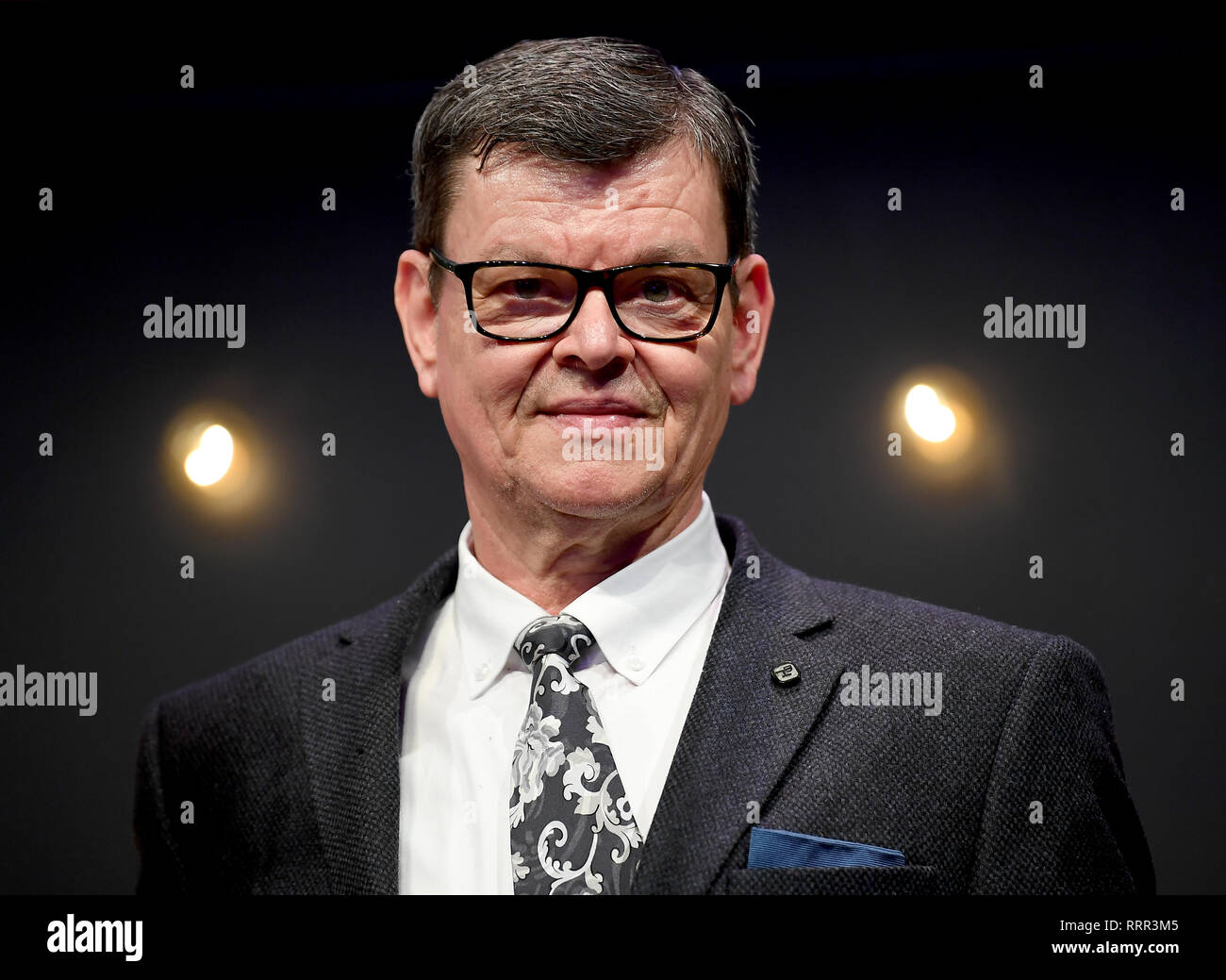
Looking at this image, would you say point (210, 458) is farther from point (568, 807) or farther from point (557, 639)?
point (568, 807)

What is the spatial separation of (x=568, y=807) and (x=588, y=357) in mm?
625

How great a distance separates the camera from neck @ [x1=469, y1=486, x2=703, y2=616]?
1.78 metres

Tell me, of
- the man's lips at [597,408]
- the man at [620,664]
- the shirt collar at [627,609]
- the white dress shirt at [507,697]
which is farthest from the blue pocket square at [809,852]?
the man's lips at [597,408]

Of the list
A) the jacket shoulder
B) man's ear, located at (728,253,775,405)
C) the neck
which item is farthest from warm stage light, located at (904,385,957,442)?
the jacket shoulder

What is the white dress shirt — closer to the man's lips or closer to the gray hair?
the man's lips

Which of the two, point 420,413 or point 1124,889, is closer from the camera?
point 1124,889

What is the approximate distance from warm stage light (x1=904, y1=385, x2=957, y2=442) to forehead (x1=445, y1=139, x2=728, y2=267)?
1.46ft

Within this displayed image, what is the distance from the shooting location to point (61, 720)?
199 centimetres

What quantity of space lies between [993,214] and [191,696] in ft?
5.15

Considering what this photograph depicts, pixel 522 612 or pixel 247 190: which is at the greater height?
pixel 247 190
